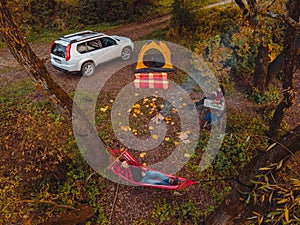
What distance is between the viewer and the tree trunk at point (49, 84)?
4.02 meters

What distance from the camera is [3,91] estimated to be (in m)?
8.84

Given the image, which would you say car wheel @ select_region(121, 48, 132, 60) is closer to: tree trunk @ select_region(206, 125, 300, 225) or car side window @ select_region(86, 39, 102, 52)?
car side window @ select_region(86, 39, 102, 52)

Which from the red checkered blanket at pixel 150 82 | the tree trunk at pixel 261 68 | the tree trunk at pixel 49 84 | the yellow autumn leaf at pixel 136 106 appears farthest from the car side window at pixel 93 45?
the tree trunk at pixel 261 68

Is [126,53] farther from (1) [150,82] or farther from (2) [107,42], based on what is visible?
(1) [150,82]

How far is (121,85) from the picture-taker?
30.2 feet

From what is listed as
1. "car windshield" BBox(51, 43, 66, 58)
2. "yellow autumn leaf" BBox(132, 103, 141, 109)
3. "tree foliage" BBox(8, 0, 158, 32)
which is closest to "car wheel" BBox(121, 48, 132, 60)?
"car windshield" BBox(51, 43, 66, 58)

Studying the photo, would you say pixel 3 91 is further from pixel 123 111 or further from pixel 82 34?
pixel 123 111

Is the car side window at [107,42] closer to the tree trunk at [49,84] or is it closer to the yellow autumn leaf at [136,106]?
the yellow autumn leaf at [136,106]

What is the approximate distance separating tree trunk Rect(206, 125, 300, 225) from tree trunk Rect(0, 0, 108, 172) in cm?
295

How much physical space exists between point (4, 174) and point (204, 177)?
462 cm

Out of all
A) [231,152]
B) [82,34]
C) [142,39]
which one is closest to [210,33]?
[142,39]

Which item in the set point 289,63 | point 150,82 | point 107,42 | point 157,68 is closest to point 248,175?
point 289,63

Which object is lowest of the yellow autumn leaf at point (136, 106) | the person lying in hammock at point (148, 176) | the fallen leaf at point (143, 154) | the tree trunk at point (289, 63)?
the fallen leaf at point (143, 154)

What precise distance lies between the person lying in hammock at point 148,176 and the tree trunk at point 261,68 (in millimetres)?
5405
